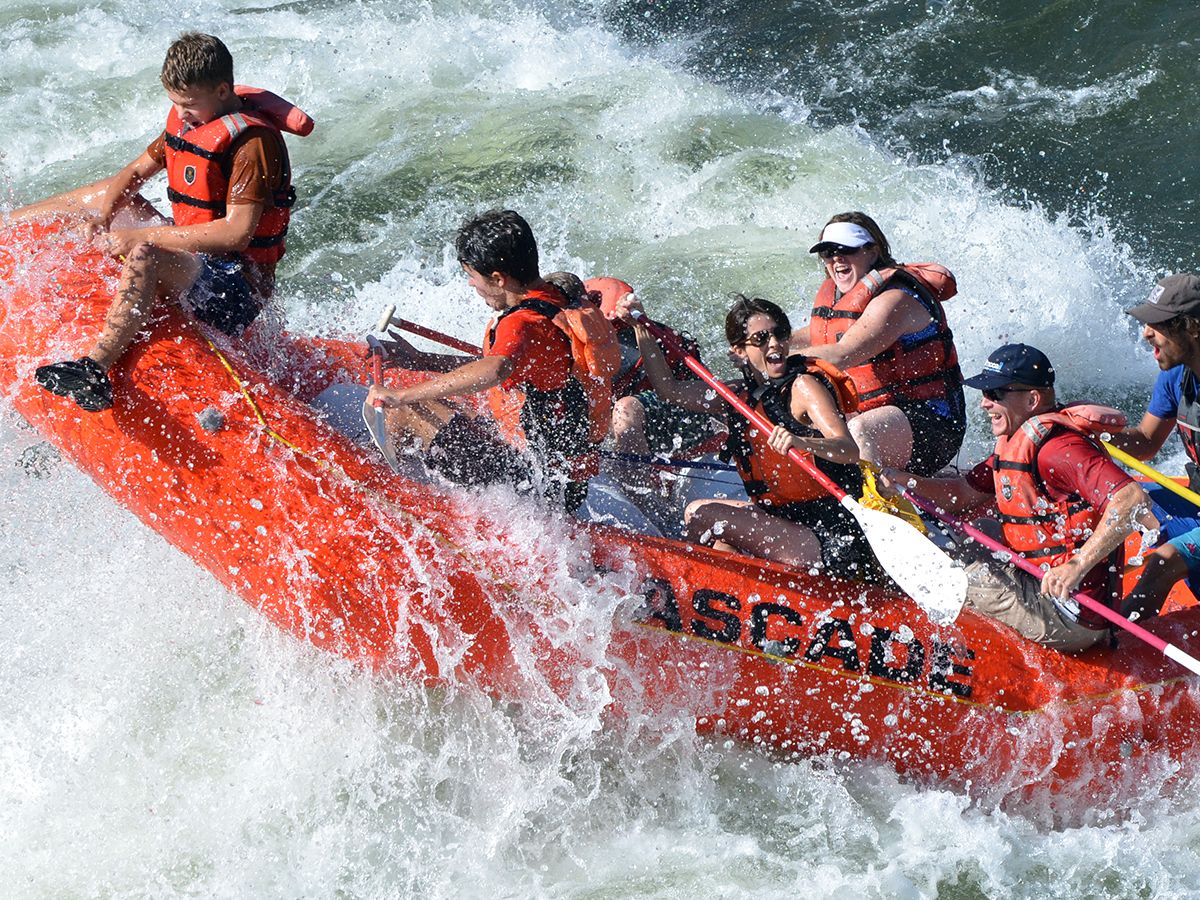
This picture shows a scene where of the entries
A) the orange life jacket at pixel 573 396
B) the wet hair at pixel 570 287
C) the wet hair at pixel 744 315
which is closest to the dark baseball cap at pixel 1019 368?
the wet hair at pixel 744 315

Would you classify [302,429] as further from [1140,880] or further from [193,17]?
[193,17]

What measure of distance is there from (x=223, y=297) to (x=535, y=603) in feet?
4.89

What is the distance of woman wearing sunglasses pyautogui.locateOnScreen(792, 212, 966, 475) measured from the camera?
489 cm

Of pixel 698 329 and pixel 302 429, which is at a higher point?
pixel 302 429

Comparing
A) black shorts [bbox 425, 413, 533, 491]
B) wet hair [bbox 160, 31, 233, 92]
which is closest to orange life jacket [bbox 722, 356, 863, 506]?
black shorts [bbox 425, 413, 533, 491]

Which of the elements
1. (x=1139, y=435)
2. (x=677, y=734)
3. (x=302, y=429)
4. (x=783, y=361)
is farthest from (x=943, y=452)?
(x=302, y=429)

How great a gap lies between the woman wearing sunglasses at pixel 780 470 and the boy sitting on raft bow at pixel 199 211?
63.4 inches

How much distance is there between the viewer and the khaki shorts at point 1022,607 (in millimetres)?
4355

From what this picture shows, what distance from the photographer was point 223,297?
180 inches

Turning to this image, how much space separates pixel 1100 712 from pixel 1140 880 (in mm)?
613

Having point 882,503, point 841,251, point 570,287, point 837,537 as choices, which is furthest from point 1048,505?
point 570,287

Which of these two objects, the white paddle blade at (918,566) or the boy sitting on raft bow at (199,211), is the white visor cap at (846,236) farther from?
the boy sitting on raft bow at (199,211)

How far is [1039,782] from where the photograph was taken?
14.9ft

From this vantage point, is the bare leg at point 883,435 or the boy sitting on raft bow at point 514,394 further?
the bare leg at point 883,435
